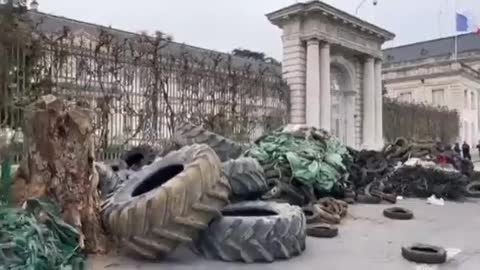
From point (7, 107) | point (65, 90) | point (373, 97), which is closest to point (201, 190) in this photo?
point (7, 107)

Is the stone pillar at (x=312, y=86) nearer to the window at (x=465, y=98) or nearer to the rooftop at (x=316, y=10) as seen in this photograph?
the rooftop at (x=316, y=10)

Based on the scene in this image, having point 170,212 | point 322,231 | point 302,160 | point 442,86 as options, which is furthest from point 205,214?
point 442,86

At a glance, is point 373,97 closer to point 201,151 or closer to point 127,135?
point 127,135

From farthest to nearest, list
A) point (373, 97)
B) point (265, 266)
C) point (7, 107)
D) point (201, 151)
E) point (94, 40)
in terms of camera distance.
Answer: point (373, 97) → point (94, 40) → point (7, 107) → point (201, 151) → point (265, 266)

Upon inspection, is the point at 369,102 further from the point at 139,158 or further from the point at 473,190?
the point at 139,158

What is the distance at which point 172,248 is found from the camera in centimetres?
428

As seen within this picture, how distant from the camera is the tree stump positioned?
4.16 meters

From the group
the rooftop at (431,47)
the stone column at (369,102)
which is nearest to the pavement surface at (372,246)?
the stone column at (369,102)

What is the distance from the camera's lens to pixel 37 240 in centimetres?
341

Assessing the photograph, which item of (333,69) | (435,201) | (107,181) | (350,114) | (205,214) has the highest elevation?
(333,69)

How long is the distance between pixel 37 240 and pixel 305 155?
194 inches

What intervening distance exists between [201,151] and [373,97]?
55.6 ft

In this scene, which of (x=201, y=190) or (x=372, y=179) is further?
(x=372, y=179)

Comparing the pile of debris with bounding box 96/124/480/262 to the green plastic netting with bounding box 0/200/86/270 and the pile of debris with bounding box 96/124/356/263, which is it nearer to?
the pile of debris with bounding box 96/124/356/263
